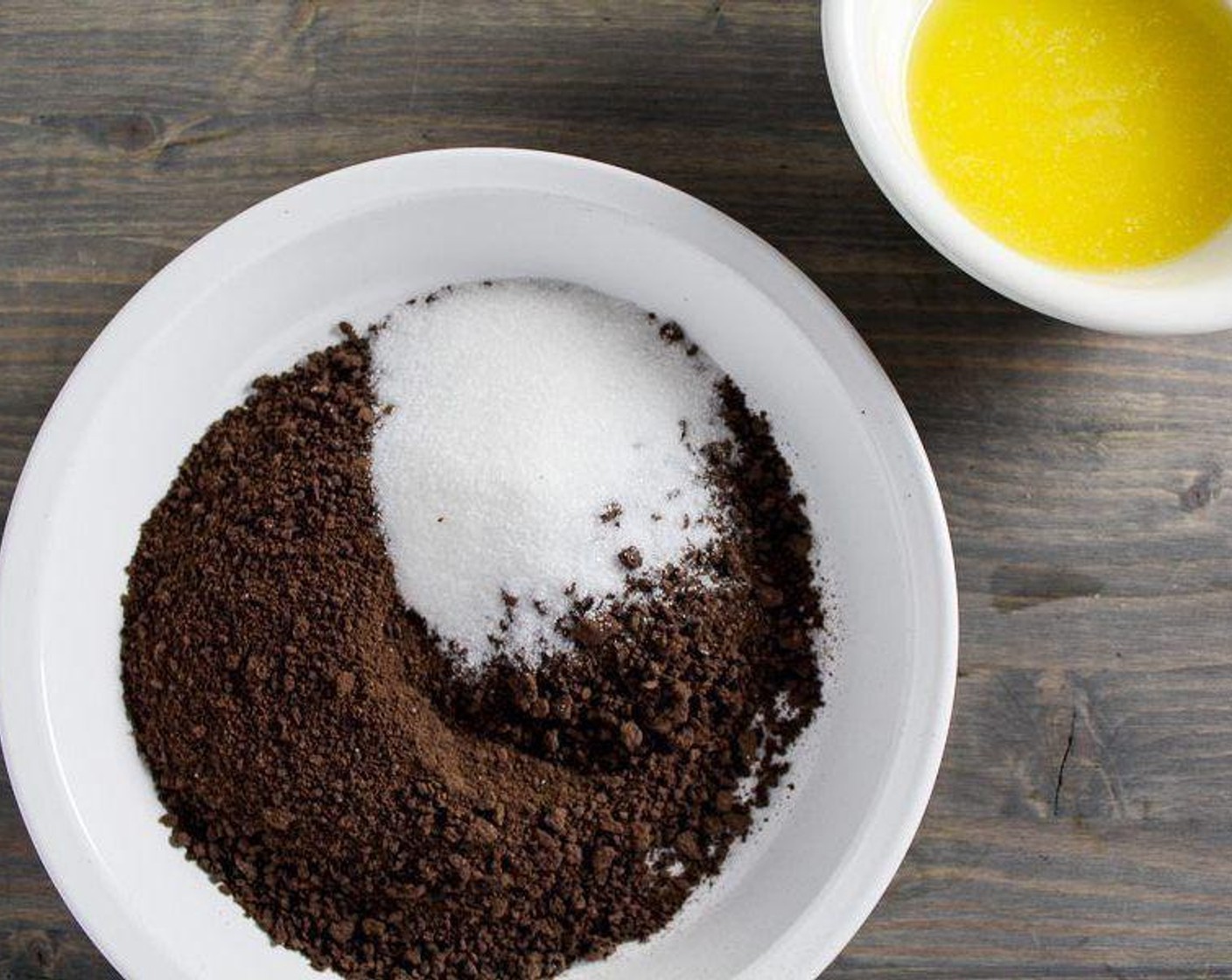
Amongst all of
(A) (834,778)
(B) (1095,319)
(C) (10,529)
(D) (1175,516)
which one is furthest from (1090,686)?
(C) (10,529)

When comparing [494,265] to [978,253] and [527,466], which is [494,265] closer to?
[527,466]

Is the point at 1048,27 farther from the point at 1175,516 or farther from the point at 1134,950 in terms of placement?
the point at 1134,950

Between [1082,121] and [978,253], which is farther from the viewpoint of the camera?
[1082,121]

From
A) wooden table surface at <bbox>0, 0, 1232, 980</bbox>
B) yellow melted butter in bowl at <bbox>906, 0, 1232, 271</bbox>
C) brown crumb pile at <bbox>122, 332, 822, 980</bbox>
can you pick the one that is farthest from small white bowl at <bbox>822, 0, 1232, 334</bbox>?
brown crumb pile at <bbox>122, 332, 822, 980</bbox>

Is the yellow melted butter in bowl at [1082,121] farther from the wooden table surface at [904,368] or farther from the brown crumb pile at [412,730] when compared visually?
the brown crumb pile at [412,730]

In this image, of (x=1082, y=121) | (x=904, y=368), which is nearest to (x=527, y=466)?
(x=904, y=368)
